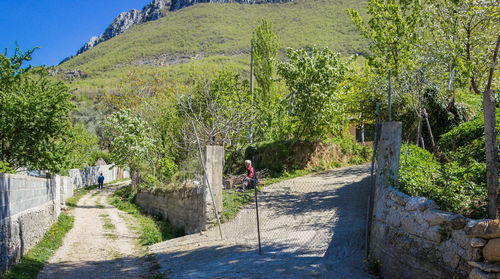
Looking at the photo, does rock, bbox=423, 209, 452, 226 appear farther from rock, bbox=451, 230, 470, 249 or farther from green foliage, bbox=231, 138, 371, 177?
green foliage, bbox=231, 138, 371, 177

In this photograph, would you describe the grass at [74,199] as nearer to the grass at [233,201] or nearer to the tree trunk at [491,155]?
the grass at [233,201]

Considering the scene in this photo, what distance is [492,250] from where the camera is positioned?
12.4 ft

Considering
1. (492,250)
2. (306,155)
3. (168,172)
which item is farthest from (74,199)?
(492,250)

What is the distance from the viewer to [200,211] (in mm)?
11664

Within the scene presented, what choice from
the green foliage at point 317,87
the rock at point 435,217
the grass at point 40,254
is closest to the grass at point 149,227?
the grass at point 40,254

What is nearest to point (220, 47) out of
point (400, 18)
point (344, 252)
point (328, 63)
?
point (328, 63)

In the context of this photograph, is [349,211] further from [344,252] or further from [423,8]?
[423,8]

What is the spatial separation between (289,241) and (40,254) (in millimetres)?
6415

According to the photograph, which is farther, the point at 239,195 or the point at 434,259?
the point at 239,195

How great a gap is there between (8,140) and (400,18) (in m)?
14.1

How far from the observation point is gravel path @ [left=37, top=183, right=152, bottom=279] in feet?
27.1

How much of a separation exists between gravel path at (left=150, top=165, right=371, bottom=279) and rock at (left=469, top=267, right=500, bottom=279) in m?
2.08

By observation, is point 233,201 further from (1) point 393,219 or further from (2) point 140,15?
(2) point 140,15

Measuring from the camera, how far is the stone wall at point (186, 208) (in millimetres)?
11355
